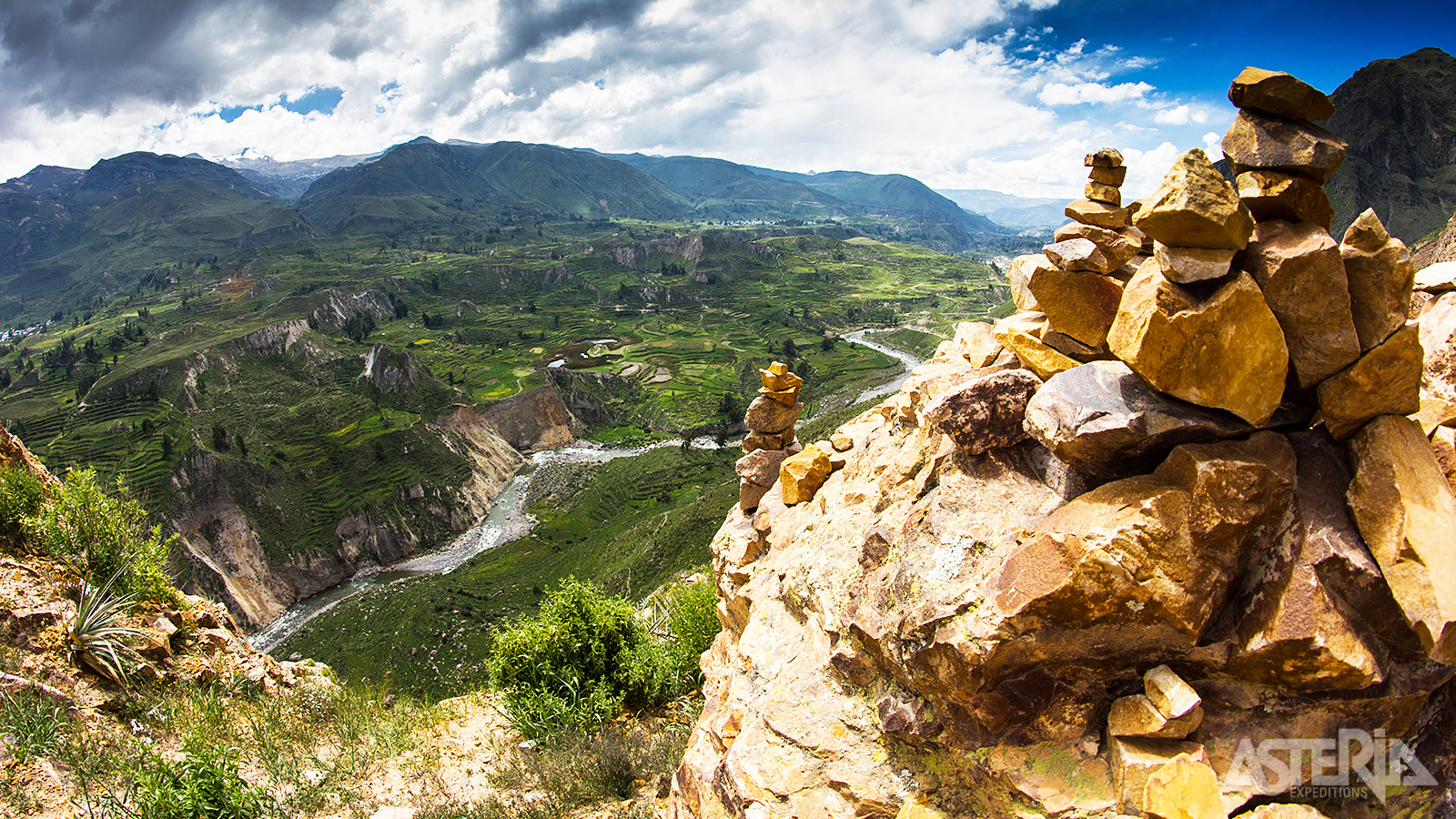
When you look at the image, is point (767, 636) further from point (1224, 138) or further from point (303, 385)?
point (303, 385)

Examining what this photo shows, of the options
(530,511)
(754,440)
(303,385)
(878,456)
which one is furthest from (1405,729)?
(303,385)

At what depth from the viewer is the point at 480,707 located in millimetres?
22891

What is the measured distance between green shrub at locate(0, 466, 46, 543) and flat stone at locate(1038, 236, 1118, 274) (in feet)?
98.3

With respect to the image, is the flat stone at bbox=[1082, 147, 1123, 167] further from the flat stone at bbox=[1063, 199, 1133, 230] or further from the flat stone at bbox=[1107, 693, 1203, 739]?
the flat stone at bbox=[1107, 693, 1203, 739]

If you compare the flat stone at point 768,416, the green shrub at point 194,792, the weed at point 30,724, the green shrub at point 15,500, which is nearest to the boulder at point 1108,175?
the flat stone at point 768,416

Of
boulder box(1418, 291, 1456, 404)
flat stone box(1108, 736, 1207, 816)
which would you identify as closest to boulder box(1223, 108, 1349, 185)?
boulder box(1418, 291, 1456, 404)

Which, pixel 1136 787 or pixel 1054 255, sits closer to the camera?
pixel 1136 787

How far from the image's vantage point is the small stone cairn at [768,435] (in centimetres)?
2484

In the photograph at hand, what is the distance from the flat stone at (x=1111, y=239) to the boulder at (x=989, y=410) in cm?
251

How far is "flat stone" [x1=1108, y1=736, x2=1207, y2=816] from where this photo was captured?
27.8 feet

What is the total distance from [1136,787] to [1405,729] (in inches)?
147

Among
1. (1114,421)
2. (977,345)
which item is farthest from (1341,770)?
(977,345)

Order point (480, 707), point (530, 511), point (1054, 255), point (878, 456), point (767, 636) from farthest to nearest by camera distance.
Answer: point (530, 511) → point (480, 707) → point (878, 456) → point (767, 636) → point (1054, 255)

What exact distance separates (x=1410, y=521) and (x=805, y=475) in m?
14.0
